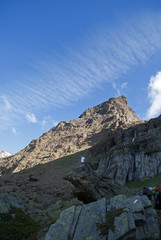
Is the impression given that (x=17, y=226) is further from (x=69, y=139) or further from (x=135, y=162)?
(x=69, y=139)

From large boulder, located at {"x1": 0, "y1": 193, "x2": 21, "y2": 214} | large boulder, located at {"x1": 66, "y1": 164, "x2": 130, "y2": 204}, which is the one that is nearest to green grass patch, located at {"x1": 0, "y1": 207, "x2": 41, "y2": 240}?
large boulder, located at {"x1": 0, "y1": 193, "x2": 21, "y2": 214}

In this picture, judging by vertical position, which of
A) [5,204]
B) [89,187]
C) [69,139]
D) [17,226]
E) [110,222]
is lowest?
[110,222]

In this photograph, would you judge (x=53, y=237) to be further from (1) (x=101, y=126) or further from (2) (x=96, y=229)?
(1) (x=101, y=126)

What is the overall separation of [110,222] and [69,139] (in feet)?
504

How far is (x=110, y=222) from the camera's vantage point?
9602 mm

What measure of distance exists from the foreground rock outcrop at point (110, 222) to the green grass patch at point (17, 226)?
2.98 metres

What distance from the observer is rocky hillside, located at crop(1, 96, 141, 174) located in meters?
137

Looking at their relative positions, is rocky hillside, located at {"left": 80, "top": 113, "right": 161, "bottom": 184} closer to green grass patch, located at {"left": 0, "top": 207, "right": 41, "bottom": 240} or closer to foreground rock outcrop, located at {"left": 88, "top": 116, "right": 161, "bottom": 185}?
foreground rock outcrop, located at {"left": 88, "top": 116, "right": 161, "bottom": 185}

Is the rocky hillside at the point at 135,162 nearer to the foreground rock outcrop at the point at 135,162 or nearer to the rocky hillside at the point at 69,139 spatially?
the foreground rock outcrop at the point at 135,162

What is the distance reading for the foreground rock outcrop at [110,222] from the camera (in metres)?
9.12

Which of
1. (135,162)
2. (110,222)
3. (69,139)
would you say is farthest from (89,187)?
(69,139)

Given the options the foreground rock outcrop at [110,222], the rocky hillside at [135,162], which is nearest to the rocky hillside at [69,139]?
the rocky hillside at [135,162]

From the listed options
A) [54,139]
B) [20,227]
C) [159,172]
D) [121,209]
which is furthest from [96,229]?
[54,139]

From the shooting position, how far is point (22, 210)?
1612cm
